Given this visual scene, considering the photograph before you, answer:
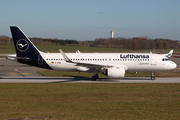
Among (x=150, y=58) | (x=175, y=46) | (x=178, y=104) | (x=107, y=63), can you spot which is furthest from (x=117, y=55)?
(x=175, y=46)

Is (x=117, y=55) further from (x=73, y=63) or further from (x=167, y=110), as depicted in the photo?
(x=167, y=110)

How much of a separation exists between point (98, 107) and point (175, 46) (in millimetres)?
138095

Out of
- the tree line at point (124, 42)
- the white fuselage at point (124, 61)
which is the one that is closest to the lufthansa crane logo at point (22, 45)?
the white fuselage at point (124, 61)

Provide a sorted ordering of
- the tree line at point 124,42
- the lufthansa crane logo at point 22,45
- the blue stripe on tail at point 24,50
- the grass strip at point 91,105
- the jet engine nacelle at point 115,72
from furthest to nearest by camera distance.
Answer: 1. the tree line at point 124,42
2. the lufthansa crane logo at point 22,45
3. the blue stripe on tail at point 24,50
4. the jet engine nacelle at point 115,72
5. the grass strip at point 91,105

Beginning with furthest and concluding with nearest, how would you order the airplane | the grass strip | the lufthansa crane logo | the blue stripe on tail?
the lufthansa crane logo < the blue stripe on tail < the airplane < the grass strip

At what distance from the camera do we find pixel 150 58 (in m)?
28.0

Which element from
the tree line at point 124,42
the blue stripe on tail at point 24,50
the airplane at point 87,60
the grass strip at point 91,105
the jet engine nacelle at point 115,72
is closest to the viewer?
the grass strip at point 91,105

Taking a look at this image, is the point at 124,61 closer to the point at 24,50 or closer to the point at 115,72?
the point at 115,72

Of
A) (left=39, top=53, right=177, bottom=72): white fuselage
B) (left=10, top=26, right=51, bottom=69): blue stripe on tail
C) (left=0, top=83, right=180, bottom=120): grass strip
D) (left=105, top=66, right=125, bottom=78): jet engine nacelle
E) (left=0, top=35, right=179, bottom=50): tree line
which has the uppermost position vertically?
(left=0, top=35, right=179, bottom=50): tree line

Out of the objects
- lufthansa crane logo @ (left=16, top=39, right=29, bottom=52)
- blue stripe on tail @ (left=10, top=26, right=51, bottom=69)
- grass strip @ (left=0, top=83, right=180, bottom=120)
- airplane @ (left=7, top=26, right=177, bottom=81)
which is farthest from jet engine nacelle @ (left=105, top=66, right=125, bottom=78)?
lufthansa crane logo @ (left=16, top=39, right=29, bottom=52)

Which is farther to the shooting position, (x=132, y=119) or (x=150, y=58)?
(x=150, y=58)

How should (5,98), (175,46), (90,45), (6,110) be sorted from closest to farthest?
(6,110)
(5,98)
(175,46)
(90,45)

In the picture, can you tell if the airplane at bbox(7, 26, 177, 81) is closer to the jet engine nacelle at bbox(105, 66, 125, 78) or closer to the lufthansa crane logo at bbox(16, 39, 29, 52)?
the lufthansa crane logo at bbox(16, 39, 29, 52)

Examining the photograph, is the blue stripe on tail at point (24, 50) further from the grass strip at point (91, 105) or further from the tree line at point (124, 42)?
the tree line at point (124, 42)
